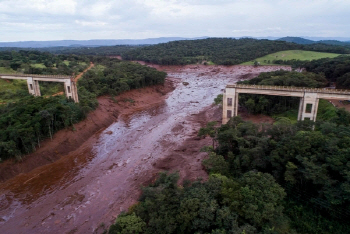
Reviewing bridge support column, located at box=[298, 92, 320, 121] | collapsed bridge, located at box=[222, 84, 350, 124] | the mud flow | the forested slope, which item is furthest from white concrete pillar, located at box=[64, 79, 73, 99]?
the forested slope

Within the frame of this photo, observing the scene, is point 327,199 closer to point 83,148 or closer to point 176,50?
point 83,148

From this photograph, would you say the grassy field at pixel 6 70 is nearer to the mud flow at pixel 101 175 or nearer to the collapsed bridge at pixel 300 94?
the mud flow at pixel 101 175

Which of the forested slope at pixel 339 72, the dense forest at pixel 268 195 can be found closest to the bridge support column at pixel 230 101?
the dense forest at pixel 268 195

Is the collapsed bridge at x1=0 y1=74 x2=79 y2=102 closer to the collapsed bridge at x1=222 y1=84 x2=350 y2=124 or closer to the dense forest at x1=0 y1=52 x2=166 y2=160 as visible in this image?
the dense forest at x1=0 y1=52 x2=166 y2=160

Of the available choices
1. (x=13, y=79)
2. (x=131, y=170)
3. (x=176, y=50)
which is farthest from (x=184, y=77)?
(x=131, y=170)

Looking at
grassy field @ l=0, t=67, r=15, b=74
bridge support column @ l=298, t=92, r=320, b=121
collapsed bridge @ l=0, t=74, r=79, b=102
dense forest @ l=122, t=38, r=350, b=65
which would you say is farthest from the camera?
dense forest @ l=122, t=38, r=350, b=65

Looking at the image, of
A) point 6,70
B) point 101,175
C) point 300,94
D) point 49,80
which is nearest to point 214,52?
point 6,70
